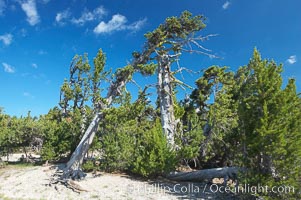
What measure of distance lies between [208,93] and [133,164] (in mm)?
10253

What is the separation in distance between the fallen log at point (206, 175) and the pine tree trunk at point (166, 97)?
2939mm

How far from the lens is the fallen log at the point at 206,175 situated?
1292cm

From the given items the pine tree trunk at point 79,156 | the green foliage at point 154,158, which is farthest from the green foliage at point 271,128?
the pine tree trunk at point 79,156

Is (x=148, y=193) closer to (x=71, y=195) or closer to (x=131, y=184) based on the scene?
(x=131, y=184)

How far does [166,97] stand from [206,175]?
703 cm

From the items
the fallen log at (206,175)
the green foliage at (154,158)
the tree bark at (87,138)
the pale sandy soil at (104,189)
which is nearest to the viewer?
the pale sandy soil at (104,189)

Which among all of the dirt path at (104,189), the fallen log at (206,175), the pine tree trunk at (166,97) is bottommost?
the dirt path at (104,189)

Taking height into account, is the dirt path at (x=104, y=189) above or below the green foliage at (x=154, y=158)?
below

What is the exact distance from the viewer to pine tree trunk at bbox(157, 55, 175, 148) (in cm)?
1803

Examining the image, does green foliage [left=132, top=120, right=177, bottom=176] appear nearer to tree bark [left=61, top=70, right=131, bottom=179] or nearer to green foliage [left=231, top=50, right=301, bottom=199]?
tree bark [left=61, top=70, right=131, bottom=179]

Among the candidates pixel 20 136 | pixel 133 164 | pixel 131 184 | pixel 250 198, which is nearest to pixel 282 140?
pixel 250 198

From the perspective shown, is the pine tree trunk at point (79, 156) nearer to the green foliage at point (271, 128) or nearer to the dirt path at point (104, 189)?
the dirt path at point (104, 189)

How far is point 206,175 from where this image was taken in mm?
14102

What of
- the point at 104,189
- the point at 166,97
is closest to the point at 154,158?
the point at 104,189
